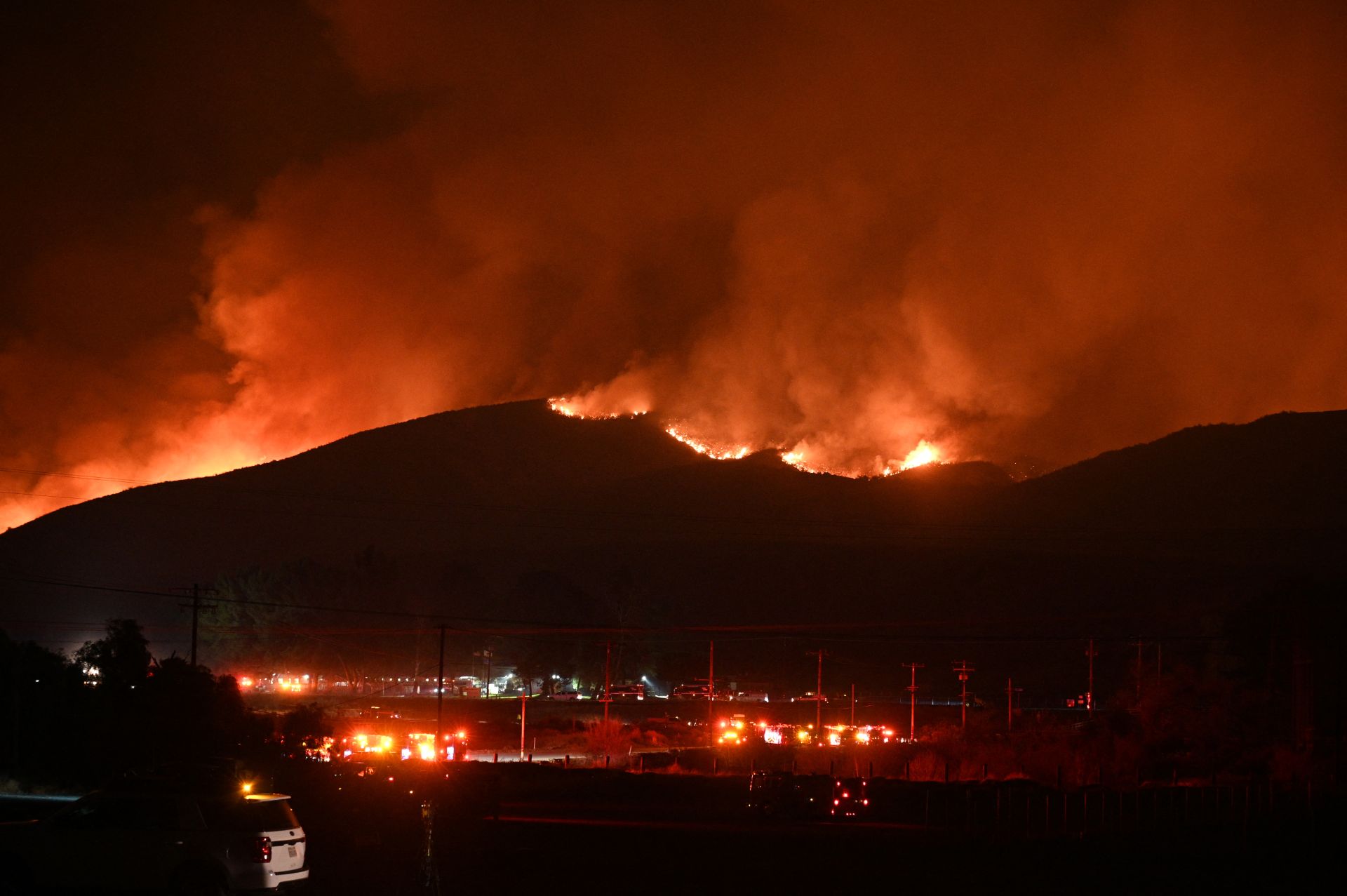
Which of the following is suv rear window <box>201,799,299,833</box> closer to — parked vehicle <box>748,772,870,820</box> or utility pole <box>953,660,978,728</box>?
parked vehicle <box>748,772,870,820</box>

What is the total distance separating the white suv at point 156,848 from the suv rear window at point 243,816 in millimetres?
15

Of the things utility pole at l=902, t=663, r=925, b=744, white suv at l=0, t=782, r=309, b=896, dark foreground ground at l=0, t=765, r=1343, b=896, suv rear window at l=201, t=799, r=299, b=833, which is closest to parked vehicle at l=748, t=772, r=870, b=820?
dark foreground ground at l=0, t=765, r=1343, b=896

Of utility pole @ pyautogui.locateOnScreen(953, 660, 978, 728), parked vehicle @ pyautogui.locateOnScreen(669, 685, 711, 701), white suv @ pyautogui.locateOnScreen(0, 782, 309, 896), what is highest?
white suv @ pyautogui.locateOnScreen(0, 782, 309, 896)

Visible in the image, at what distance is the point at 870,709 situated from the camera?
11675 cm

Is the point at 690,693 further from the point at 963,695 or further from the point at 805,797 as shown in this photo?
the point at 805,797

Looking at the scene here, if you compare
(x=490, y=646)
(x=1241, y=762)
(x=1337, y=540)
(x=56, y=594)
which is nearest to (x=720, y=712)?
(x=490, y=646)

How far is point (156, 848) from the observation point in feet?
61.2

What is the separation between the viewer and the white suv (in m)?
18.6

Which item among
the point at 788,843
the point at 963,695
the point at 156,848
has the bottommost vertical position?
the point at 963,695

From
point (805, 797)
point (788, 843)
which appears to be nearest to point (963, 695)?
point (805, 797)

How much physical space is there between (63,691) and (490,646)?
96.9 m

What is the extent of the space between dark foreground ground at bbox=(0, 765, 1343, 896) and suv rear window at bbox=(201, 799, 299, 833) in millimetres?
2431

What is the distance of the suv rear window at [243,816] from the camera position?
18828 millimetres

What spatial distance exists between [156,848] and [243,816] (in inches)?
51.6
